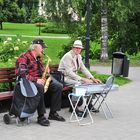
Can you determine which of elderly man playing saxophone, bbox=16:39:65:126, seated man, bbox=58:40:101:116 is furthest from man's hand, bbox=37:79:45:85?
seated man, bbox=58:40:101:116

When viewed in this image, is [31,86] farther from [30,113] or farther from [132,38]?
[132,38]

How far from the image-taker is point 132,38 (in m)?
27.8

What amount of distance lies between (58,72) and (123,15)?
13.6 m

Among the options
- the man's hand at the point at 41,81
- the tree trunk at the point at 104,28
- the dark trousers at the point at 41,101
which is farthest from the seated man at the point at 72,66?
the tree trunk at the point at 104,28

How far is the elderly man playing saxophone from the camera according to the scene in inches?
360

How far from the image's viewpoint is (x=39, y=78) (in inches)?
370

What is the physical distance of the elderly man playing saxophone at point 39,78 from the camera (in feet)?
30.0

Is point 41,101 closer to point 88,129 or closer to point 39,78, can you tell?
point 39,78

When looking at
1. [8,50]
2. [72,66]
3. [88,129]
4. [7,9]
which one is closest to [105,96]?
[72,66]

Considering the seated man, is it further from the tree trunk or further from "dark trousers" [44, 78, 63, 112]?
the tree trunk

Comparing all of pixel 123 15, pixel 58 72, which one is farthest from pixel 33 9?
pixel 58 72

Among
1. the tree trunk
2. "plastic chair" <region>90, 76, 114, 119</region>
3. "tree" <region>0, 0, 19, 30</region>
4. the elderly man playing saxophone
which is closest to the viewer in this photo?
the elderly man playing saxophone

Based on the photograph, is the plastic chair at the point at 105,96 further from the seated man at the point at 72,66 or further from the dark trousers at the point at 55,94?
the dark trousers at the point at 55,94

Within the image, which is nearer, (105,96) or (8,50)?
(105,96)
